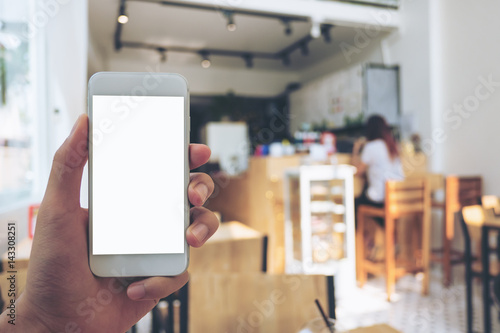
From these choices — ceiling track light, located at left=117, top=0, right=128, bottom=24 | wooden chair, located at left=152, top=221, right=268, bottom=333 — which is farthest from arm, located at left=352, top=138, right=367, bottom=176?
ceiling track light, located at left=117, top=0, right=128, bottom=24

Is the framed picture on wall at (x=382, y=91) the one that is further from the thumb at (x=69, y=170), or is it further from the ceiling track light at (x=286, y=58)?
the thumb at (x=69, y=170)

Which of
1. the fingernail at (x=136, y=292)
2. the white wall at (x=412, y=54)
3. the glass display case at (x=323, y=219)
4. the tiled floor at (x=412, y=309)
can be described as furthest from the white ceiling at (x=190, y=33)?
the fingernail at (x=136, y=292)

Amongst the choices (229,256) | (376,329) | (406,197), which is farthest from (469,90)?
(376,329)

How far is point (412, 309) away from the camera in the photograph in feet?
8.52

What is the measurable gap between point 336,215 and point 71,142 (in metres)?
2.98

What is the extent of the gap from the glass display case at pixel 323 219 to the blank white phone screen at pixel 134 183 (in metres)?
2.44

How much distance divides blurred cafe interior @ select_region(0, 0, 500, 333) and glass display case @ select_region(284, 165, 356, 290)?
0.01 m

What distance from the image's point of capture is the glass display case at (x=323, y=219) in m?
2.80

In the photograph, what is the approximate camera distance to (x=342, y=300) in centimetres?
279

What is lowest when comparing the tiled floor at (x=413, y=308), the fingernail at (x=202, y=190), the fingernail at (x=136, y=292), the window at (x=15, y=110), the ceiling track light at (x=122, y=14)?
the tiled floor at (x=413, y=308)

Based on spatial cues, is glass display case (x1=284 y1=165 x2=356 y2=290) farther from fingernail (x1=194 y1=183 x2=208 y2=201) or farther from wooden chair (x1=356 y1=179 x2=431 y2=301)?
fingernail (x1=194 y1=183 x2=208 y2=201)

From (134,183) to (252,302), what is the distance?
67 cm

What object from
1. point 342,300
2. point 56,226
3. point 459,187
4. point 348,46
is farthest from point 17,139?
point 348,46

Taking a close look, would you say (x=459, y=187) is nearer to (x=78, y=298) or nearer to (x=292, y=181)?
(x=292, y=181)
